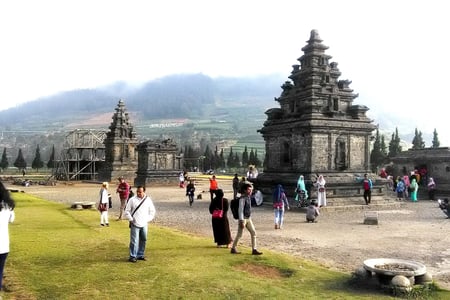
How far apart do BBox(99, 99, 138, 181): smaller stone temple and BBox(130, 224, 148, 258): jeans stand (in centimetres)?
4768

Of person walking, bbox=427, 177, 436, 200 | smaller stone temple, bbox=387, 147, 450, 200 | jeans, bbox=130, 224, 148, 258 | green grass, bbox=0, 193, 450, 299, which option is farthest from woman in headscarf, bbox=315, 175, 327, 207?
jeans, bbox=130, 224, 148, 258

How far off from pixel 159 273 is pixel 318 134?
1789cm

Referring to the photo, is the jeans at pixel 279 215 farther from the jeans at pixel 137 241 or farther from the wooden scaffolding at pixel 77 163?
the wooden scaffolding at pixel 77 163

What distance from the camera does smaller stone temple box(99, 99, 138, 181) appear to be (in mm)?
57375

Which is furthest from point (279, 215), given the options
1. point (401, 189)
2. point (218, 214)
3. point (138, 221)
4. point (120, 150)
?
point (120, 150)

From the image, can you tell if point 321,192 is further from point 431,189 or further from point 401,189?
point 431,189

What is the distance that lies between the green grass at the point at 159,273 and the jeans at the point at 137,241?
0.27 meters

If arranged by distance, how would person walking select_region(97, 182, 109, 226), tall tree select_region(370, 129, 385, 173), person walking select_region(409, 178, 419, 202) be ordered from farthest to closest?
tall tree select_region(370, 129, 385, 173) < person walking select_region(409, 178, 419, 202) < person walking select_region(97, 182, 109, 226)

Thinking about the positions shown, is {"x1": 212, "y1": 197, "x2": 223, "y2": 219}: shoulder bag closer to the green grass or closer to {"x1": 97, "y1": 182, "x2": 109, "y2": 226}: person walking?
the green grass

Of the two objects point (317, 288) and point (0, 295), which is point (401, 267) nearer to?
point (317, 288)

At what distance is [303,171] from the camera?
992 inches

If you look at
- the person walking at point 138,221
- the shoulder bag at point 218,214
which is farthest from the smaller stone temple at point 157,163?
the person walking at point 138,221

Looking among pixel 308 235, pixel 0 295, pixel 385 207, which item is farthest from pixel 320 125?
pixel 0 295

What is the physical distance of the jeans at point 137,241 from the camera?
9922 millimetres
